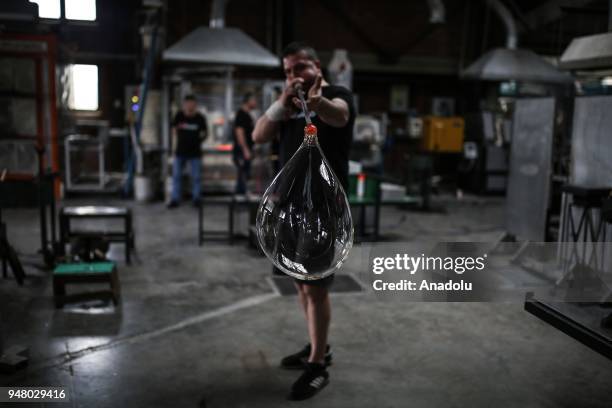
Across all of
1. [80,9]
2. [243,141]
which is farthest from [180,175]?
[80,9]

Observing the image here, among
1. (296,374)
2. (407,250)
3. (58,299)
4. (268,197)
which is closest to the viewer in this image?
(268,197)

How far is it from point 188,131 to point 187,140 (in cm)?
12

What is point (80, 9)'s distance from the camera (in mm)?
2482

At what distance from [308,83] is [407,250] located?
703 millimetres

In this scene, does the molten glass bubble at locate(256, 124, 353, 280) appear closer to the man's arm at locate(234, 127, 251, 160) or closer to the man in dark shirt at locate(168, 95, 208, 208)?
the man's arm at locate(234, 127, 251, 160)

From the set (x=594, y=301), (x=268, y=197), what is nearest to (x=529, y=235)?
(x=594, y=301)

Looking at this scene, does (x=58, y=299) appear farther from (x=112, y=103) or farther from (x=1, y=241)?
(x=112, y=103)

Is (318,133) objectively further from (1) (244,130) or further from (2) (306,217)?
(1) (244,130)

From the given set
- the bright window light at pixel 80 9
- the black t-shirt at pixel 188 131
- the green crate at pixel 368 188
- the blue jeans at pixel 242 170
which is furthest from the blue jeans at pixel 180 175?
the bright window light at pixel 80 9

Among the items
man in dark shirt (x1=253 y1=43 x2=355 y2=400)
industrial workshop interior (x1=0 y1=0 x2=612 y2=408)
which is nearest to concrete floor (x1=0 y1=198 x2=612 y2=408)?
industrial workshop interior (x1=0 y1=0 x2=612 y2=408)

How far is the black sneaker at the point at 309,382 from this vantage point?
2.43m

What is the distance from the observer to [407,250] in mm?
1809

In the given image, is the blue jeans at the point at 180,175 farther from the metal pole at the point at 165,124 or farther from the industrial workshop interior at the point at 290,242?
the metal pole at the point at 165,124

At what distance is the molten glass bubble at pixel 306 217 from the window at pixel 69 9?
1632 mm
